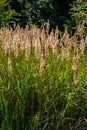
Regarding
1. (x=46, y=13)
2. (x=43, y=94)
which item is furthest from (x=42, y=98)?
(x=46, y=13)

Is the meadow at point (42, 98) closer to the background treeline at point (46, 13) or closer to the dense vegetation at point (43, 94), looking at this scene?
the dense vegetation at point (43, 94)

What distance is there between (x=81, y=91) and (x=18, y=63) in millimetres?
761

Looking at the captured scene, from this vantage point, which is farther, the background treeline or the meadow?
the background treeline

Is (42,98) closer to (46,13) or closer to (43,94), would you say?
(43,94)

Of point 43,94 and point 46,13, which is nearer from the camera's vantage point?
point 43,94

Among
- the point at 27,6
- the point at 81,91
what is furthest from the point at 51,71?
the point at 27,6

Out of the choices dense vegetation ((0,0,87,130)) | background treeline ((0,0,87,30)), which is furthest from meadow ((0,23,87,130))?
background treeline ((0,0,87,30))

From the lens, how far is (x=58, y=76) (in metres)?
3.88

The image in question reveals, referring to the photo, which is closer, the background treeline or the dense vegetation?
the dense vegetation

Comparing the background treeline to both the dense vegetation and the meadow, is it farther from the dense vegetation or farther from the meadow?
the meadow

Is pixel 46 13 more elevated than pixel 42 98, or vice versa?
pixel 42 98

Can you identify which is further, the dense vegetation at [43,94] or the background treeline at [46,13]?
the background treeline at [46,13]

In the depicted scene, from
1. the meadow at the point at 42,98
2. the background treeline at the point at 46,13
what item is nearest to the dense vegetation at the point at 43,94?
the meadow at the point at 42,98

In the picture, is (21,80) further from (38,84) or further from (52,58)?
(52,58)
